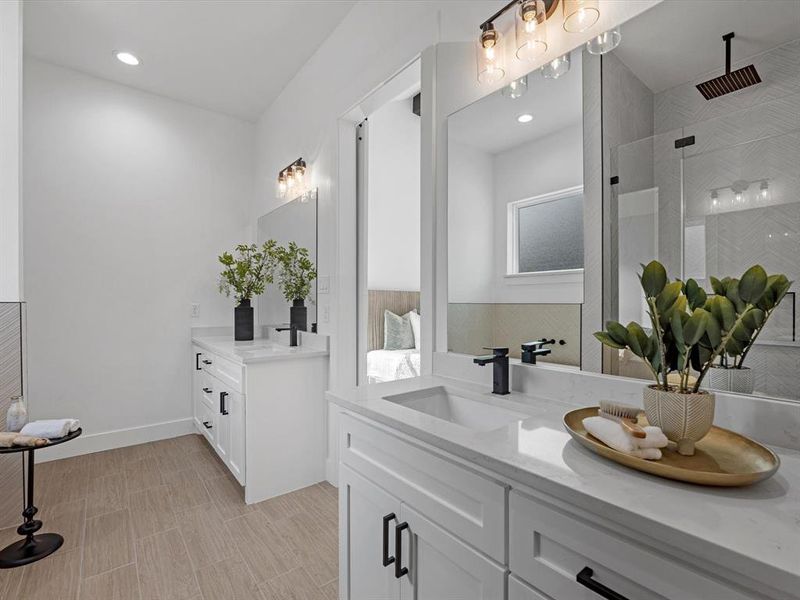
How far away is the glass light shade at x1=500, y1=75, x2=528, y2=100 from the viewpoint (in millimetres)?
1432

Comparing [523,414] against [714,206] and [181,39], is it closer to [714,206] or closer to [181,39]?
[714,206]

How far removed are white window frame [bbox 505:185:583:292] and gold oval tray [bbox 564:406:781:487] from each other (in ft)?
1.93

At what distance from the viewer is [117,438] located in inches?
125

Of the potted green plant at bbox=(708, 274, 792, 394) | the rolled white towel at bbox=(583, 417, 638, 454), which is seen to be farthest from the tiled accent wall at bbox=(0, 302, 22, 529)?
the potted green plant at bbox=(708, 274, 792, 394)

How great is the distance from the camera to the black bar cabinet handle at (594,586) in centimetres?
64

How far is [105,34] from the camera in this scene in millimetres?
2611

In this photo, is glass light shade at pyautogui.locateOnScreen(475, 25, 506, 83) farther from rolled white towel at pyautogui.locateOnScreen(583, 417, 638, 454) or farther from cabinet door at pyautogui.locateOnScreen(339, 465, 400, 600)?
cabinet door at pyautogui.locateOnScreen(339, 465, 400, 600)

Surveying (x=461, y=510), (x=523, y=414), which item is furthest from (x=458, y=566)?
(x=523, y=414)

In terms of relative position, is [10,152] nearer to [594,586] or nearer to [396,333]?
[396,333]

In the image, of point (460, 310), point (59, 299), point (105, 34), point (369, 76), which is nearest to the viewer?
point (460, 310)

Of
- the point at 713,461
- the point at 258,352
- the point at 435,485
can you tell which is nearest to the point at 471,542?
the point at 435,485

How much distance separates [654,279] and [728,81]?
55 centimetres

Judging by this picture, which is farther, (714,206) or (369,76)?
(369,76)

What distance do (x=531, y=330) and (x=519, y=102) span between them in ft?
2.70
